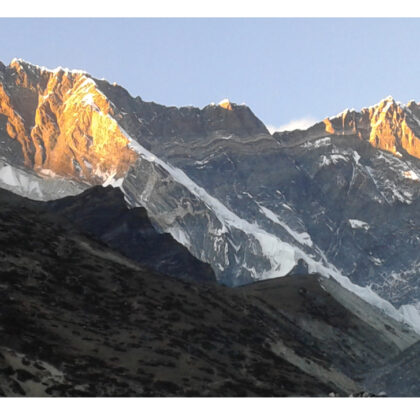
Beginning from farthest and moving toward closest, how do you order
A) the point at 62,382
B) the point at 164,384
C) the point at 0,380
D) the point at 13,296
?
the point at 13,296
the point at 164,384
the point at 62,382
the point at 0,380

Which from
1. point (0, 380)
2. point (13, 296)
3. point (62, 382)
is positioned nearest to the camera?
point (0, 380)

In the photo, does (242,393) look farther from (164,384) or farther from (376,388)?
(376,388)

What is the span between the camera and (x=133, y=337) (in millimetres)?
184000

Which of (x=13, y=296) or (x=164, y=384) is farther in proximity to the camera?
(x=13, y=296)

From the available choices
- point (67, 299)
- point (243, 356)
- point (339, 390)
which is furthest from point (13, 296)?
point (339, 390)

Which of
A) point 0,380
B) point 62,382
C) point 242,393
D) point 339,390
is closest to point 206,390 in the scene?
point 242,393

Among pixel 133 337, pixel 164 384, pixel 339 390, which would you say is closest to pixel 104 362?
pixel 164 384

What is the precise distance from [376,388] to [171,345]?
128 ft

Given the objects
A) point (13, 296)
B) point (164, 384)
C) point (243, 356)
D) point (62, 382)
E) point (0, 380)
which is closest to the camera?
point (0, 380)

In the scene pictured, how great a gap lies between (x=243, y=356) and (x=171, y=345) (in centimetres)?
1740

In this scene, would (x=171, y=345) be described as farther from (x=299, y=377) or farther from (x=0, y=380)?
(x=0, y=380)

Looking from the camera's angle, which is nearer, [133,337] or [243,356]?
[133,337]

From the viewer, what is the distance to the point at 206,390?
15738cm

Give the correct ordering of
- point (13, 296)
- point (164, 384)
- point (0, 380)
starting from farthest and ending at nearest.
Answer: point (13, 296), point (164, 384), point (0, 380)
